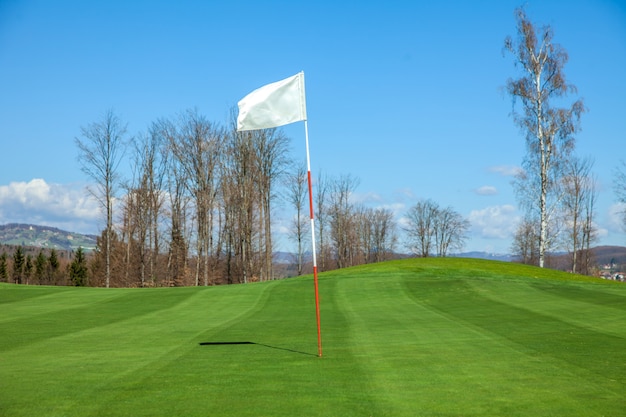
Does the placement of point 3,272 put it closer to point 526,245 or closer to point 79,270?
point 79,270

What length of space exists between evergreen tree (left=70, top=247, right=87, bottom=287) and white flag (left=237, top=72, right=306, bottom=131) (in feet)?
263

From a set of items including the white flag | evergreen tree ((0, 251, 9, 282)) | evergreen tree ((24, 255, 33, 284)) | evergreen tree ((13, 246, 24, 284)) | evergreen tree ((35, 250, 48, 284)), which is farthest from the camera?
evergreen tree ((24, 255, 33, 284))

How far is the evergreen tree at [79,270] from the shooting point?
3413 inches

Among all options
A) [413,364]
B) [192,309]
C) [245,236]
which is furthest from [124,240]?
[413,364]

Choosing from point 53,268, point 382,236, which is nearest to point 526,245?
point 382,236

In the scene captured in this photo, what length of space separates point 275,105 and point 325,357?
4.99 meters

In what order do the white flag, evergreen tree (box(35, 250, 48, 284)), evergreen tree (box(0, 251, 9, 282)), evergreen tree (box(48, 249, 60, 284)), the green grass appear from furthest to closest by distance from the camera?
evergreen tree (box(35, 250, 48, 284)) < evergreen tree (box(48, 249, 60, 284)) < evergreen tree (box(0, 251, 9, 282)) < the white flag < the green grass

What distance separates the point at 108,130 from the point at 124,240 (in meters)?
23.7

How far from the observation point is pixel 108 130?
4812 centimetres

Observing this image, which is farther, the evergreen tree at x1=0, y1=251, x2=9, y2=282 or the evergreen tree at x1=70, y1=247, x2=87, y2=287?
the evergreen tree at x1=0, y1=251, x2=9, y2=282

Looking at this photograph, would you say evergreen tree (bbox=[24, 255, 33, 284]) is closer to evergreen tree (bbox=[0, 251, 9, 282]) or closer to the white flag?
evergreen tree (bbox=[0, 251, 9, 282])

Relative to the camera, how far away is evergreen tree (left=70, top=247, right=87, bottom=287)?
8669cm

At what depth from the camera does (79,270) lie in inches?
3489

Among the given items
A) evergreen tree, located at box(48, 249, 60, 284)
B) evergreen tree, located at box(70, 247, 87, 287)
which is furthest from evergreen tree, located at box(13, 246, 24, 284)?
evergreen tree, located at box(70, 247, 87, 287)
